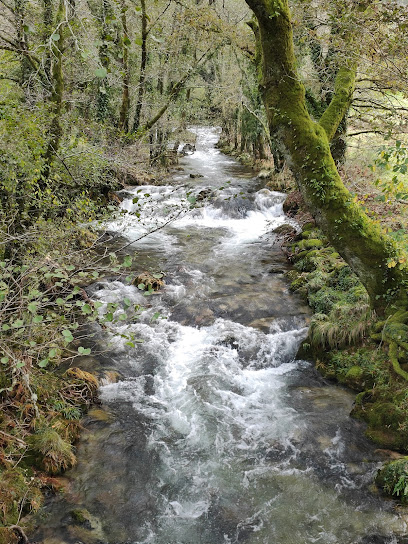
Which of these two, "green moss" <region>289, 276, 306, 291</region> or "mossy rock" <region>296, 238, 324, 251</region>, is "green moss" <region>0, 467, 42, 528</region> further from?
"mossy rock" <region>296, 238, 324, 251</region>

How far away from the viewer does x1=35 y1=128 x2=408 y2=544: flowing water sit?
4.49 m

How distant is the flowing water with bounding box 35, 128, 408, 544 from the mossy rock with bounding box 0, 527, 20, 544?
0.84ft

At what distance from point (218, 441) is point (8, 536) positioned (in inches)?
117

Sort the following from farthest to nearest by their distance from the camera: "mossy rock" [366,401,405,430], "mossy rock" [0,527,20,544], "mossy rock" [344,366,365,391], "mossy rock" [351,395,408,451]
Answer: "mossy rock" [344,366,365,391] → "mossy rock" [366,401,405,430] → "mossy rock" [351,395,408,451] → "mossy rock" [0,527,20,544]

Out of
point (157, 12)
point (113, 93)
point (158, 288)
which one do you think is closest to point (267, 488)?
Answer: point (158, 288)

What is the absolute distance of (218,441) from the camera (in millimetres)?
5848

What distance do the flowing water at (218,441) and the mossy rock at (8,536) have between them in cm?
26

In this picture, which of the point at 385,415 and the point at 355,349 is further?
the point at 355,349

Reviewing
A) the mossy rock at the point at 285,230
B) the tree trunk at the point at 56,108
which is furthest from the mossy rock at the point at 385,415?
the mossy rock at the point at 285,230

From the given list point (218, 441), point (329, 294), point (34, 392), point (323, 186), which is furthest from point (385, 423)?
point (34, 392)

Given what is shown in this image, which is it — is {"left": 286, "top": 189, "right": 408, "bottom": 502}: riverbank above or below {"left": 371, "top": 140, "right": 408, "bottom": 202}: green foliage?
below

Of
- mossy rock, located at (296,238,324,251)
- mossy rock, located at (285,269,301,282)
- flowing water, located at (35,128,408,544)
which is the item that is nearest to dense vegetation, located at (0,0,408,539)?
flowing water, located at (35,128,408,544)

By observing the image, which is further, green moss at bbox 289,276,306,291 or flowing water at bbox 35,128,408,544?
green moss at bbox 289,276,306,291

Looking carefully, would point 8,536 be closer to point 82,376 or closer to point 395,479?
point 82,376
